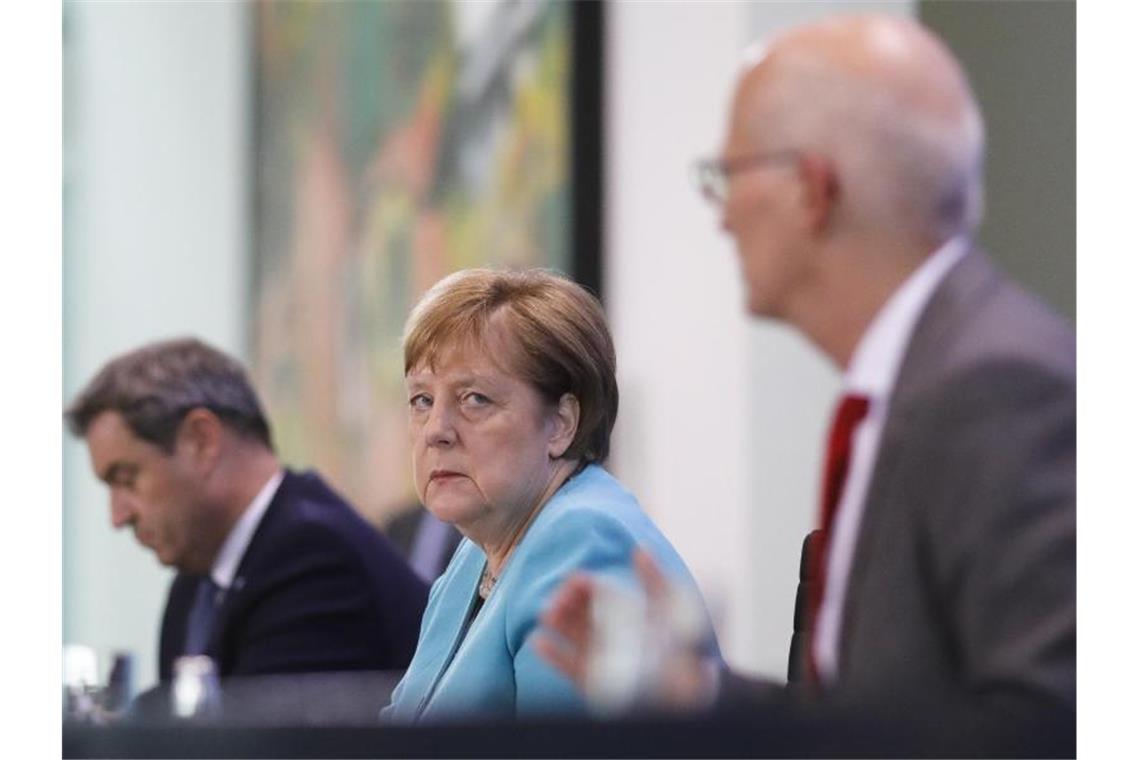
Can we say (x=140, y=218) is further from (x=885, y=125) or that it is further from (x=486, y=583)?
(x=885, y=125)

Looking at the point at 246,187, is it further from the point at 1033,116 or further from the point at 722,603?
the point at 1033,116

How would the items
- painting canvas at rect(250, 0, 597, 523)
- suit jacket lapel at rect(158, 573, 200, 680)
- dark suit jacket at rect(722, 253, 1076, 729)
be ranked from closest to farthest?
dark suit jacket at rect(722, 253, 1076, 729) → suit jacket lapel at rect(158, 573, 200, 680) → painting canvas at rect(250, 0, 597, 523)

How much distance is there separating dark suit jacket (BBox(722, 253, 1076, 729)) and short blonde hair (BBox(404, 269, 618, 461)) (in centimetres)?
84

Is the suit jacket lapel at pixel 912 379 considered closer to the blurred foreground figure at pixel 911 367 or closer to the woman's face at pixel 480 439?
the blurred foreground figure at pixel 911 367

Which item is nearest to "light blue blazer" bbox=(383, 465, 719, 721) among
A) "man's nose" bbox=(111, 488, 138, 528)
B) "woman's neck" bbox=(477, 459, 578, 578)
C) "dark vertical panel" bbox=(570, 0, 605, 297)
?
"woman's neck" bbox=(477, 459, 578, 578)

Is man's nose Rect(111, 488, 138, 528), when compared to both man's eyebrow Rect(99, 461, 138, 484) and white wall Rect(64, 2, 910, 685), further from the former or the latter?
white wall Rect(64, 2, 910, 685)

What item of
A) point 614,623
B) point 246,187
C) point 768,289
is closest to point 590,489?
point 614,623

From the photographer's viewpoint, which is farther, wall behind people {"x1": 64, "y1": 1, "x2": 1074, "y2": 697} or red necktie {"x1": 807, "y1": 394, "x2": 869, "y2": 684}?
wall behind people {"x1": 64, "y1": 1, "x2": 1074, "y2": 697}

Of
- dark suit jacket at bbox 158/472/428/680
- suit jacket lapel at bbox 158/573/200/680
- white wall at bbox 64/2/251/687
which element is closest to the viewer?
dark suit jacket at bbox 158/472/428/680

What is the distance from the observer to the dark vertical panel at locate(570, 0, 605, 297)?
15.1 ft

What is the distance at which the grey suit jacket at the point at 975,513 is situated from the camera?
1621mm

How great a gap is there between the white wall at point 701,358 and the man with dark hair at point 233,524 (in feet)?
1.96
